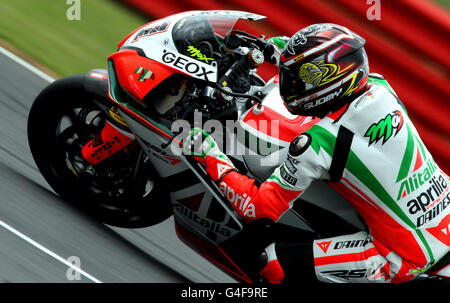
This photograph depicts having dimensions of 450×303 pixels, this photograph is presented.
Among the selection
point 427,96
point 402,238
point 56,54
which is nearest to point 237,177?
point 402,238

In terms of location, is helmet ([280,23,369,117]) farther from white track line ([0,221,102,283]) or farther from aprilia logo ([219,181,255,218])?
Answer: white track line ([0,221,102,283])

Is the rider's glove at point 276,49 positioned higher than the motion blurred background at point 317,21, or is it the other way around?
the rider's glove at point 276,49

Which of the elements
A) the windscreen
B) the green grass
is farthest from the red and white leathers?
the green grass

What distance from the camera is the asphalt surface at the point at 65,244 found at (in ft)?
13.7

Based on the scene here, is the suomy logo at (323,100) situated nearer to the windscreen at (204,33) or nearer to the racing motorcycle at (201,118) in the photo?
the racing motorcycle at (201,118)

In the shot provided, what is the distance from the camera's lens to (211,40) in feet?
12.4

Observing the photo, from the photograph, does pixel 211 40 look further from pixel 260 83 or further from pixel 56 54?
pixel 56 54

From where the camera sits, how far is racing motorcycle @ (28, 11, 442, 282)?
376cm

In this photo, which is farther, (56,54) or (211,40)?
(56,54)

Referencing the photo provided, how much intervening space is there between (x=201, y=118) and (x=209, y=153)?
238mm

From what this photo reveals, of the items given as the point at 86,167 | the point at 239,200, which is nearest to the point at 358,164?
the point at 239,200

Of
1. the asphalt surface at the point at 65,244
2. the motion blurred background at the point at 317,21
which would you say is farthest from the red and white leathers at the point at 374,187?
the motion blurred background at the point at 317,21

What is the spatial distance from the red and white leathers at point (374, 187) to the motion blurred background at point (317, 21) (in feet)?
7.83
